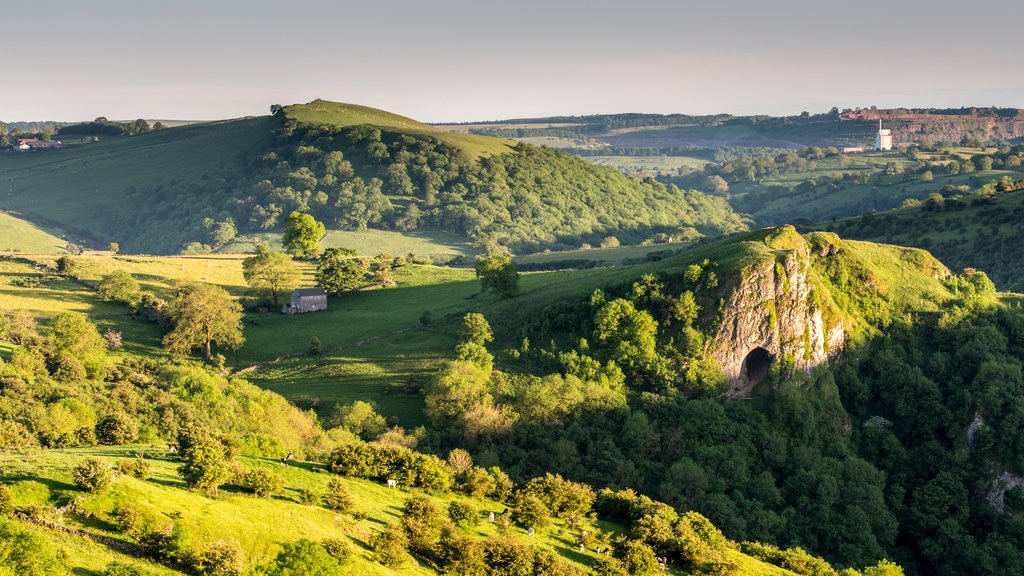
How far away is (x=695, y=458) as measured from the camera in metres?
79.2

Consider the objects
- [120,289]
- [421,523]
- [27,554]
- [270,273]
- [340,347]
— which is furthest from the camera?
[270,273]

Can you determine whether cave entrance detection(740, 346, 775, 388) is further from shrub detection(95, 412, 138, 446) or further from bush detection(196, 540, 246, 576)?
bush detection(196, 540, 246, 576)

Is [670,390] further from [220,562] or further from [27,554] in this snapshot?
[27,554]

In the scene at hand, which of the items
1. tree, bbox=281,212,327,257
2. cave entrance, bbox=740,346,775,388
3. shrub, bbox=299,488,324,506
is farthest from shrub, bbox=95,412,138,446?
→ tree, bbox=281,212,327,257

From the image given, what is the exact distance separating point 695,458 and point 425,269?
73.2m

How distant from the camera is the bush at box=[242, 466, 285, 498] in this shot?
39.7m

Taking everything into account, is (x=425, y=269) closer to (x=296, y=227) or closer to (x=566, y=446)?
(x=296, y=227)

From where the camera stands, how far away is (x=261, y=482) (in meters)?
39.7

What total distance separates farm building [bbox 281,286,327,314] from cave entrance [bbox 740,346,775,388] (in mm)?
59737

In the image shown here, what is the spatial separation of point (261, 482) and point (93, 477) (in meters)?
8.12

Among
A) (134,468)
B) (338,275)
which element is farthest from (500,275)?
(134,468)

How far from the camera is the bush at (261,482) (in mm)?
39719

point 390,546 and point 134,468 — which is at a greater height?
point 134,468

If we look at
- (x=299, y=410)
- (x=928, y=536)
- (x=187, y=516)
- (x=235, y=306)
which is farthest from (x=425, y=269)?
(x=187, y=516)
